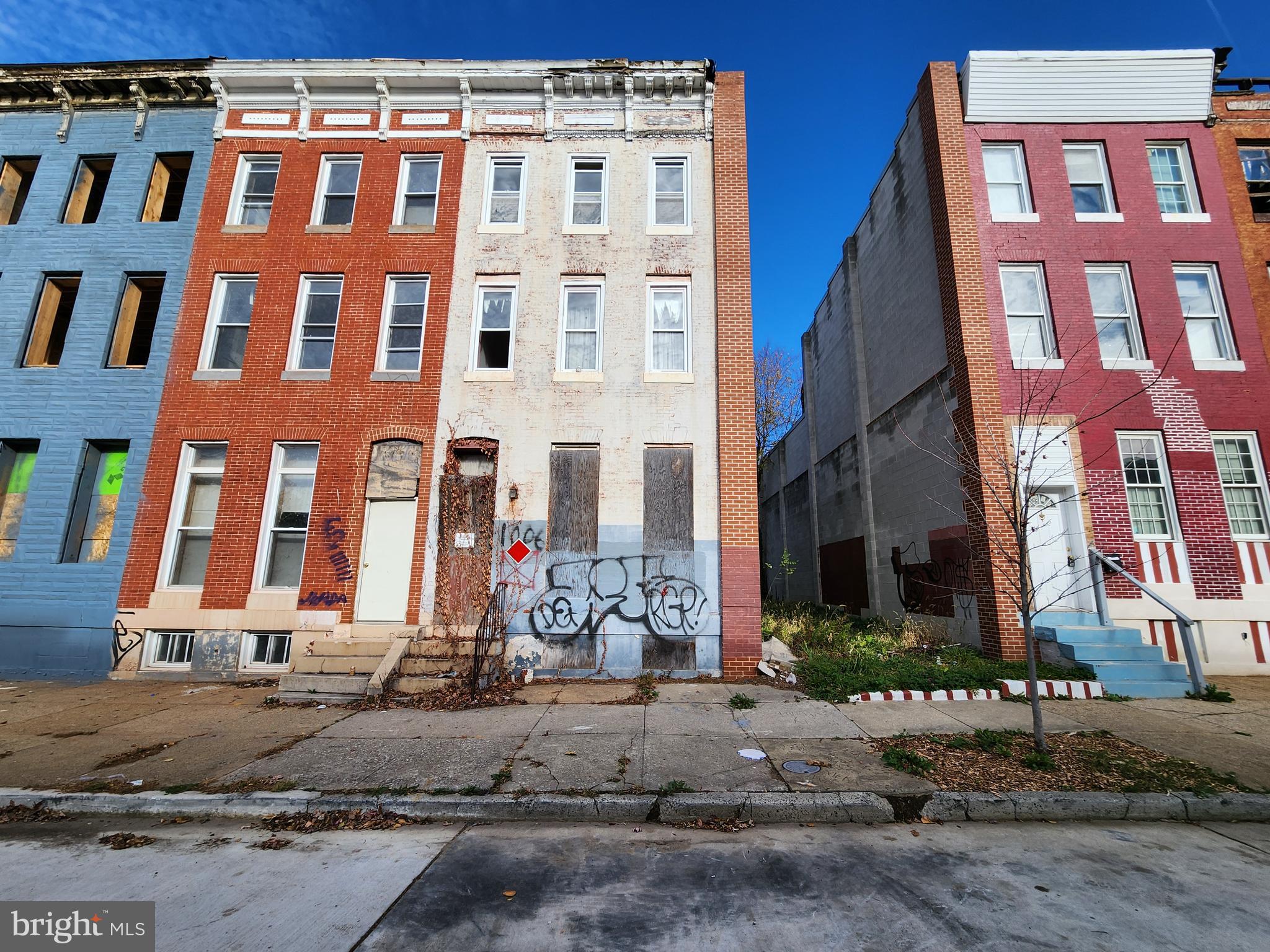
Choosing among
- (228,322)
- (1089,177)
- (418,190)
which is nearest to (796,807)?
(418,190)

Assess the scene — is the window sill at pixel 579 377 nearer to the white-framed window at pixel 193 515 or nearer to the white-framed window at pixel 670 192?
the white-framed window at pixel 670 192

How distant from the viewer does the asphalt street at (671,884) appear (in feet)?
10.2

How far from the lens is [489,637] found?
9172 mm

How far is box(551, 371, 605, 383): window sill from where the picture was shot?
1038 cm

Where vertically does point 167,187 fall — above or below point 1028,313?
above

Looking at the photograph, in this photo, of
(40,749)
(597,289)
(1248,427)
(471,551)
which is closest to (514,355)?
(597,289)

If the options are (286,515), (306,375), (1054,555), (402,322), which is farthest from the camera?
(402,322)

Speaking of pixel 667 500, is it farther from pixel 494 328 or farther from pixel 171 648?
pixel 171 648

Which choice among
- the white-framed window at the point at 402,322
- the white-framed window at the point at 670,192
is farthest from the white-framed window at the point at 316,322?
the white-framed window at the point at 670,192

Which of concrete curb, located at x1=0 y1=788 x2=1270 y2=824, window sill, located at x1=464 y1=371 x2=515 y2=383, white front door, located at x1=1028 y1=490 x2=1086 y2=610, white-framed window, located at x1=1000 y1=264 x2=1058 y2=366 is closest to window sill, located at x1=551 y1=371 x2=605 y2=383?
window sill, located at x1=464 y1=371 x2=515 y2=383

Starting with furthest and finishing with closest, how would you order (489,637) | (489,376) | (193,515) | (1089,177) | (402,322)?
(1089,177) → (402,322) → (489,376) → (193,515) → (489,637)

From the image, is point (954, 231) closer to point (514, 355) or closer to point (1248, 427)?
point (1248, 427)

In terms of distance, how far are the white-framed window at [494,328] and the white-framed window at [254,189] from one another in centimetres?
518

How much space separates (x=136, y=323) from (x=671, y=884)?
574 inches
